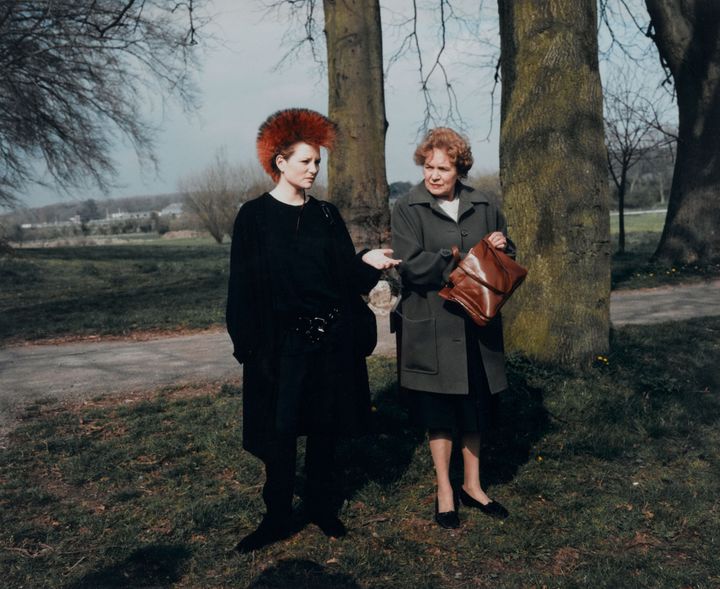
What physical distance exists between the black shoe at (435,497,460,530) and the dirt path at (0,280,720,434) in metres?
3.76

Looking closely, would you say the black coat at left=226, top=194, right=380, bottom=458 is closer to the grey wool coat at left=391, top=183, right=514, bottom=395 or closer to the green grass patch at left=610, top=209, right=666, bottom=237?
the grey wool coat at left=391, top=183, right=514, bottom=395

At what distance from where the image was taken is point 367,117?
10.0 m

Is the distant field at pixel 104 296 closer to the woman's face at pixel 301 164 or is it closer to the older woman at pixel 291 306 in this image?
the older woman at pixel 291 306

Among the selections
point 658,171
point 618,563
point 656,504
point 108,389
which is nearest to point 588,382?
point 656,504

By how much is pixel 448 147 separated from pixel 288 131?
2.73 ft

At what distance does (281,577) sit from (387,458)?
1.47m

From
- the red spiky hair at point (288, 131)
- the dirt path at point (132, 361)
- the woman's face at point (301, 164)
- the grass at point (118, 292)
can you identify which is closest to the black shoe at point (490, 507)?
the woman's face at point (301, 164)

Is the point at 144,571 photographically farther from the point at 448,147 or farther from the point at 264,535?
the point at 448,147

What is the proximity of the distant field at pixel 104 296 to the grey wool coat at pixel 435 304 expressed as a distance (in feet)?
23.6

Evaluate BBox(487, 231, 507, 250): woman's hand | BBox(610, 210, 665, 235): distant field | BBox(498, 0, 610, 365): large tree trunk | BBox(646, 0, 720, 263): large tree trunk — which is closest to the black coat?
BBox(487, 231, 507, 250): woman's hand

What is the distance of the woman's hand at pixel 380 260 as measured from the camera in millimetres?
3469

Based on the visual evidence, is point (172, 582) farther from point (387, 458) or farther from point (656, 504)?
point (656, 504)

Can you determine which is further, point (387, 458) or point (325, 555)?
point (387, 458)

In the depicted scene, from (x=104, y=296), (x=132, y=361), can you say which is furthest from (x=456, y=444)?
(x=104, y=296)
